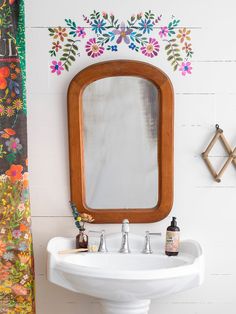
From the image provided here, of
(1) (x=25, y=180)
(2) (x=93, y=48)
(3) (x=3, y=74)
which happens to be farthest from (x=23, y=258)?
(2) (x=93, y=48)

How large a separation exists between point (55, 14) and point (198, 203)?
1259 mm

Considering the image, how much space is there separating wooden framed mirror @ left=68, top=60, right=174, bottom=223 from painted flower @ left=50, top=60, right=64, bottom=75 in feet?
0.34

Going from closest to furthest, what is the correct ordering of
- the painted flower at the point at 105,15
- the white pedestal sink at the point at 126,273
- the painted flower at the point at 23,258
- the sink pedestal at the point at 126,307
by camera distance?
the white pedestal sink at the point at 126,273 → the sink pedestal at the point at 126,307 → the painted flower at the point at 23,258 → the painted flower at the point at 105,15

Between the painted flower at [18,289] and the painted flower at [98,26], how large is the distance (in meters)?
1.37

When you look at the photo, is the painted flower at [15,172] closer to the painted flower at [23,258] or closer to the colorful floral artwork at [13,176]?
the colorful floral artwork at [13,176]

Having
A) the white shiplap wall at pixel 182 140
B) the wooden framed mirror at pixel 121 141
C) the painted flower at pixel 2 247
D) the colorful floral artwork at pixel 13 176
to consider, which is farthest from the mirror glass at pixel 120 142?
the painted flower at pixel 2 247

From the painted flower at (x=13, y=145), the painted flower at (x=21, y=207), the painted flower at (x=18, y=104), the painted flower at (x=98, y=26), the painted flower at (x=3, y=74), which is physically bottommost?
the painted flower at (x=21, y=207)

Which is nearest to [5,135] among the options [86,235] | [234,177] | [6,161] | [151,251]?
[6,161]

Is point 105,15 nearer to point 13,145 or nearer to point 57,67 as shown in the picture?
point 57,67

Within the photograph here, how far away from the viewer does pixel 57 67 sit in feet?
8.15

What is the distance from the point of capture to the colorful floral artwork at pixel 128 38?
2.46m

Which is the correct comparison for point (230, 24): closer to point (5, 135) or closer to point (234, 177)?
point (234, 177)

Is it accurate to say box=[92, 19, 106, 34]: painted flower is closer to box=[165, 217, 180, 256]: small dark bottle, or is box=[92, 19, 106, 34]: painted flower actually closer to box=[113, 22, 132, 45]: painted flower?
box=[113, 22, 132, 45]: painted flower

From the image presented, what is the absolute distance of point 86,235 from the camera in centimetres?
245
